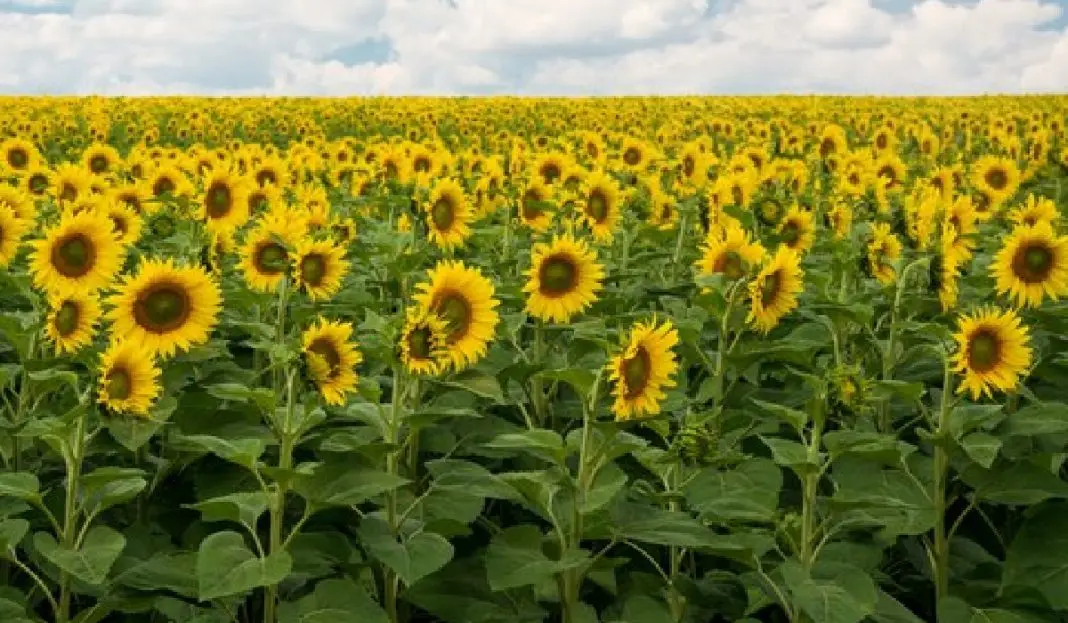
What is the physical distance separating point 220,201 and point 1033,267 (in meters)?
4.52

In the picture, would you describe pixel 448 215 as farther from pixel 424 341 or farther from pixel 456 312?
pixel 424 341

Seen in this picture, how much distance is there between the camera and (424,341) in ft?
12.6

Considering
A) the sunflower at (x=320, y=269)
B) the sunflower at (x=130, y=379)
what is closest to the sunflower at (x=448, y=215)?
the sunflower at (x=320, y=269)

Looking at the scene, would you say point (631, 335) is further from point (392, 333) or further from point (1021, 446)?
point (1021, 446)

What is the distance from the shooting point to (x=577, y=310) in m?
5.08

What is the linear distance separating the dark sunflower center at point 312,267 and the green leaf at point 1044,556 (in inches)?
114

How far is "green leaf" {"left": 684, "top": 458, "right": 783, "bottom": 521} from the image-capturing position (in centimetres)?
382

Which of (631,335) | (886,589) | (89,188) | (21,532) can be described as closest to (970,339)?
(886,589)

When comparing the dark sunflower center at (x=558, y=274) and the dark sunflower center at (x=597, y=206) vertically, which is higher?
the dark sunflower center at (x=597, y=206)

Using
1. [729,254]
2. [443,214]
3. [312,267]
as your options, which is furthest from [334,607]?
[443,214]

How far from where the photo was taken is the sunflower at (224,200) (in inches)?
286

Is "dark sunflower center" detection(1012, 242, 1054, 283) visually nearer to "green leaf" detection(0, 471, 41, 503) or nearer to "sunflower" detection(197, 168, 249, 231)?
"green leaf" detection(0, 471, 41, 503)

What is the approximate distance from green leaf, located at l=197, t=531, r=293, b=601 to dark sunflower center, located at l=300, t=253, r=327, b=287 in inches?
67.7

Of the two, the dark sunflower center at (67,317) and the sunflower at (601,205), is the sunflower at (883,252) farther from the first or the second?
the dark sunflower center at (67,317)
